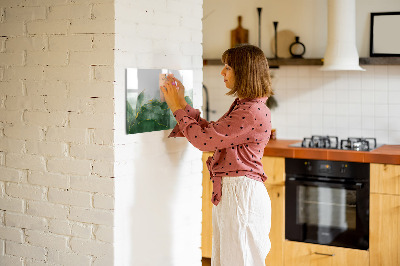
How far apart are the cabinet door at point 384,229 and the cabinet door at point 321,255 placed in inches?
3.7

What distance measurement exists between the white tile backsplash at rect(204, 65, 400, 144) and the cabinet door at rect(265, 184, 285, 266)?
2.45ft

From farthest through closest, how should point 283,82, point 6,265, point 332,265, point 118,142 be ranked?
point 283,82 → point 332,265 → point 6,265 → point 118,142

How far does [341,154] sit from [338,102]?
2.58ft

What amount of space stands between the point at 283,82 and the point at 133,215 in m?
2.50

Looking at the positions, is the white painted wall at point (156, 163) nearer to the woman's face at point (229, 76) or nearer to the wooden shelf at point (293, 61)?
the woman's face at point (229, 76)

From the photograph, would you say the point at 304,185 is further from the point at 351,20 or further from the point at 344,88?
the point at 351,20

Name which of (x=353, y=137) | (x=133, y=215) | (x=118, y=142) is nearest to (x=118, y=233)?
(x=133, y=215)

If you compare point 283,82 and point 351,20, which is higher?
point 351,20

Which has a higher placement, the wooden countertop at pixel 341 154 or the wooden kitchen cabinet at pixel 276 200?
the wooden countertop at pixel 341 154

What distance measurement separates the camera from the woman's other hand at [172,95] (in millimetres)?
2766

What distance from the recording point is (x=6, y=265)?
9.62ft

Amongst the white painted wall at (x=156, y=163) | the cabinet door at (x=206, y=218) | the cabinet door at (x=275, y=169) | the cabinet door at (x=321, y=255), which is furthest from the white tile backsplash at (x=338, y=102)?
the white painted wall at (x=156, y=163)

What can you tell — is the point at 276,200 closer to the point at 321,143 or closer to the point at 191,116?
the point at 321,143

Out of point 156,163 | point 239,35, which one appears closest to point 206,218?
point 239,35
